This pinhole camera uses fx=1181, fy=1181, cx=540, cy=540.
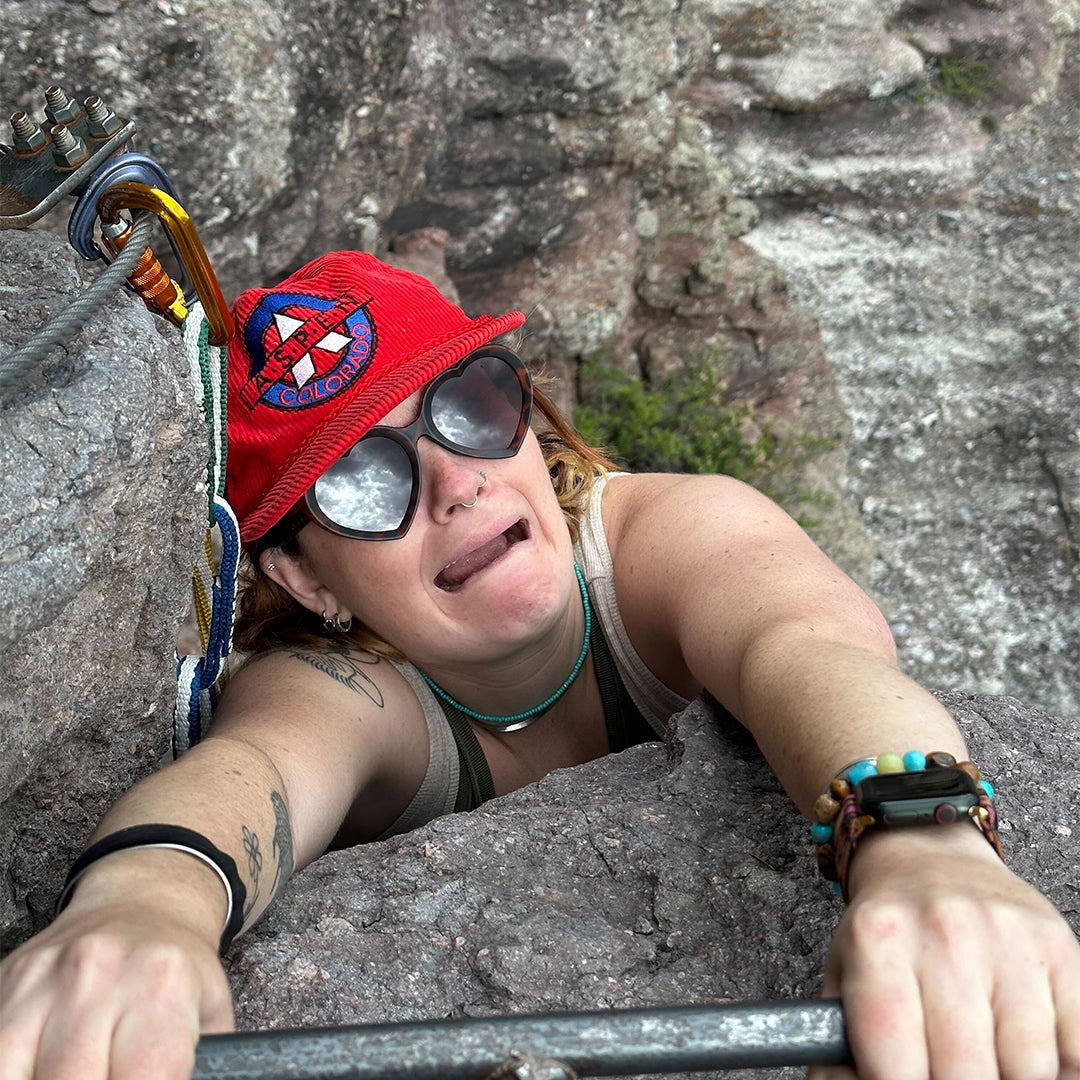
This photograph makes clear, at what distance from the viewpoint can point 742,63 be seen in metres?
4.98

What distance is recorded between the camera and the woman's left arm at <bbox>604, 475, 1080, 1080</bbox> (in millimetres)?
1061

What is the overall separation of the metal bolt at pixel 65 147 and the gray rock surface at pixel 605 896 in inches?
40.3

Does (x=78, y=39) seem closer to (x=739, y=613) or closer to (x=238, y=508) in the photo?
(x=238, y=508)

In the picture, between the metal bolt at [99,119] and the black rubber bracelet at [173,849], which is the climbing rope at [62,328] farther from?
the black rubber bracelet at [173,849]

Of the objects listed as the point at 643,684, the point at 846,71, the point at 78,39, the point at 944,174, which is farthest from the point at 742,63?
the point at 643,684

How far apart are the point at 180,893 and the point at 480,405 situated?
104 centimetres

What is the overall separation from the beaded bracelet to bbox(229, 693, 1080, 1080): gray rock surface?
0.25 m

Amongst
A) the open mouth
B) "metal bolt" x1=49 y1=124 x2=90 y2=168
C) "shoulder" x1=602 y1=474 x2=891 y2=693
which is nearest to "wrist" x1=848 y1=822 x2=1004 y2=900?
"shoulder" x1=602 y1=474 x2=891 y2=693

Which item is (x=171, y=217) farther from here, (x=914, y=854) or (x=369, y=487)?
(x=914, y=854)

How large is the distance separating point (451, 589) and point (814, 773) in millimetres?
823

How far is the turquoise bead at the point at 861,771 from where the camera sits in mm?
1312

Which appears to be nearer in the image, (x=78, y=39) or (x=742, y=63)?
(x=78, y=39)

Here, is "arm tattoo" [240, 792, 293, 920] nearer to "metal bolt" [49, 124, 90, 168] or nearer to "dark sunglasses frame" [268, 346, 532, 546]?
"dark sunglasses frame" [268, 346, 532, 546]

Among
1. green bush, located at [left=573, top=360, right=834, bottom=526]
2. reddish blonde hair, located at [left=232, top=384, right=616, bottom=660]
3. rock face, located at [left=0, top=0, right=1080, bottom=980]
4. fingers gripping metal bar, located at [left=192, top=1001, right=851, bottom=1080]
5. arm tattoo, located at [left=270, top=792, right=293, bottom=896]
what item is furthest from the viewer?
green bush, located at [left=573, top=360, right=834, bottom=526]
